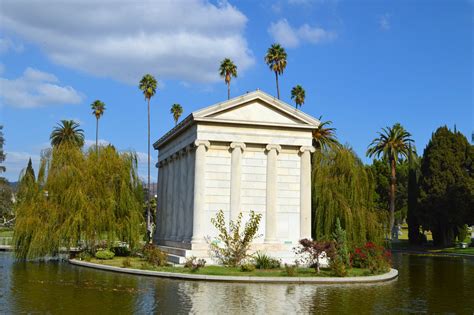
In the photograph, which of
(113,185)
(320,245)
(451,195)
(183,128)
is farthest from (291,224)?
(451,195)

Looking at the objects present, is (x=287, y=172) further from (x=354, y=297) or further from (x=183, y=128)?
(x=354, y=297)

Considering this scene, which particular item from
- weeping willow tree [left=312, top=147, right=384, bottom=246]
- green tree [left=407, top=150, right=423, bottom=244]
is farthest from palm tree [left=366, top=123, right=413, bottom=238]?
weeping willow tree [left=312, top=147, right=384, bottom=246]

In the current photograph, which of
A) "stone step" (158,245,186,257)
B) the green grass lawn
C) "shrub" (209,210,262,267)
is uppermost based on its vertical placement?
"shrub" (209,210,262,267)

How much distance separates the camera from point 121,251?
36000mm

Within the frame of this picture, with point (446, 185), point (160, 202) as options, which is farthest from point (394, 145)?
point (160, 202)

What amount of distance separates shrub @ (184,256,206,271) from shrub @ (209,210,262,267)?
202cm

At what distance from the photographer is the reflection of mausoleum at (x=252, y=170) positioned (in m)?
32.2

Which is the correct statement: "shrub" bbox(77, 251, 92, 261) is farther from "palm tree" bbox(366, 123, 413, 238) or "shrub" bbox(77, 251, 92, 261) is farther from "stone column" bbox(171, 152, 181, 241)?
"palm tree" bbox(366, 123, 413, 238)

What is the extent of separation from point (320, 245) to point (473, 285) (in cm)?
769

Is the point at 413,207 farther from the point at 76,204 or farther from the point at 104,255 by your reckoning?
the point at 76,204

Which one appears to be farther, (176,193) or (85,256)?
(176,193)

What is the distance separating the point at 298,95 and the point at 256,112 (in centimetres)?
3709

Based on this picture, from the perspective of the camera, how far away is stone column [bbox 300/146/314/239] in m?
33.3

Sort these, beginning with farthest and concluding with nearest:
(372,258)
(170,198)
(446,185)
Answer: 1. (446,185)
2. (170,198)
3. (372,258)
